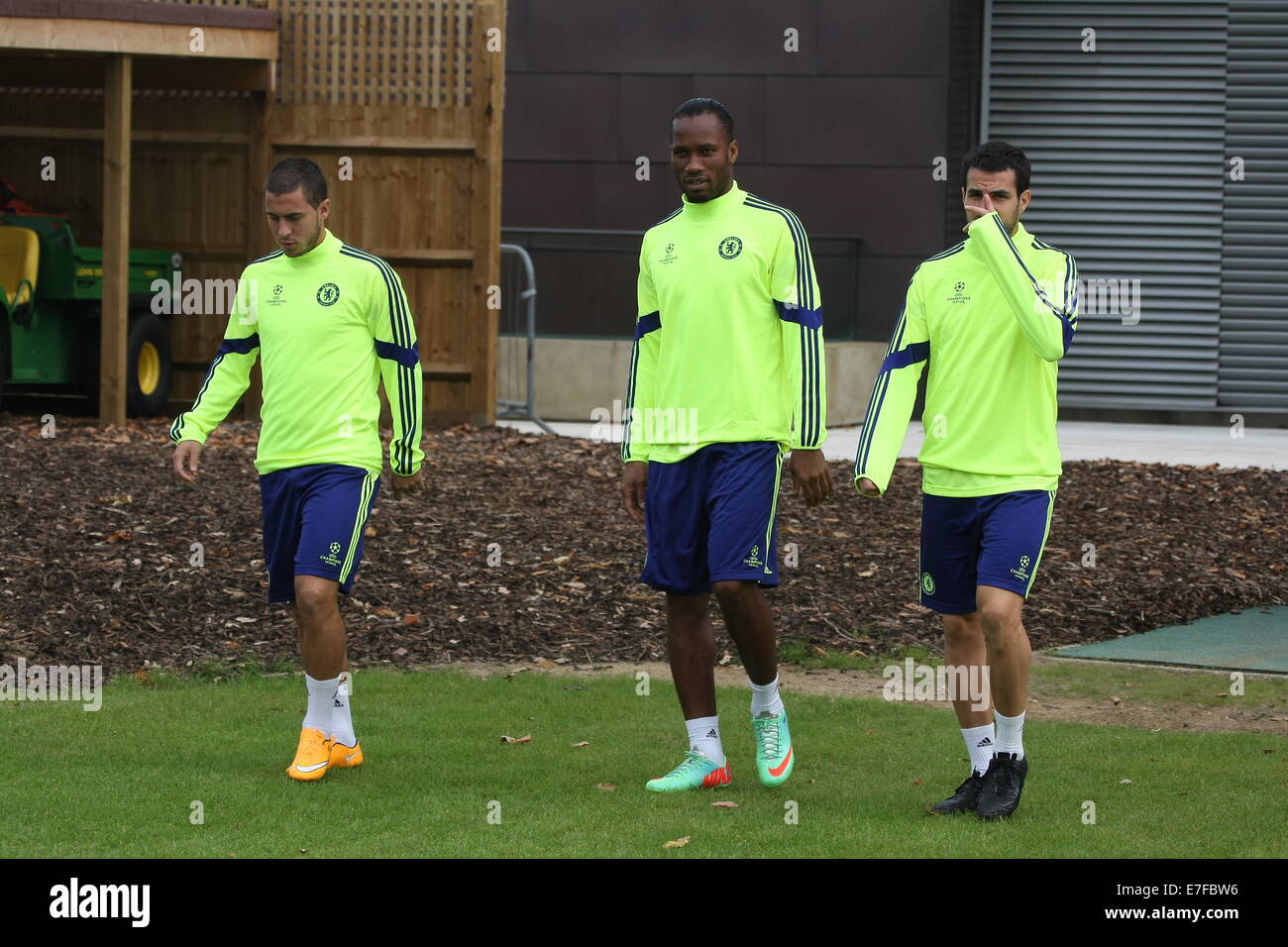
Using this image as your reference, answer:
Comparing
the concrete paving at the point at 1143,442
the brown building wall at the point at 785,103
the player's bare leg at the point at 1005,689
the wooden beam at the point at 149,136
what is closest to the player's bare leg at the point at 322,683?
the player's bare leg at the point at 1005,689

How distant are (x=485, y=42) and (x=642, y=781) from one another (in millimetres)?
9938

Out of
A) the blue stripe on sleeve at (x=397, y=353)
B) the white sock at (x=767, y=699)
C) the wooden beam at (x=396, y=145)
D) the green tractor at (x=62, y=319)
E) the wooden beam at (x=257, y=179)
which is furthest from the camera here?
the wooden beam at (x=257, y=179)

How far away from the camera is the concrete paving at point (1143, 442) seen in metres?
16.1

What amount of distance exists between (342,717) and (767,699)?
151 centimetres

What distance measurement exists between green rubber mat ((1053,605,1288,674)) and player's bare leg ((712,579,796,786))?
118 inches

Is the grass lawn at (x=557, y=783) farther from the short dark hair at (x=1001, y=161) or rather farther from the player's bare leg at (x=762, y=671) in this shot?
the short dark hair at (x=1001, y=161)

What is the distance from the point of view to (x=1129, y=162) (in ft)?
65.2

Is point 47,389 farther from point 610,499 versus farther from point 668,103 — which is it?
point 668,103

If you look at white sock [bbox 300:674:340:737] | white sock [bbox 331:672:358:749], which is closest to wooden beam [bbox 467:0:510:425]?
white sock [bbox 331:672:358:749]

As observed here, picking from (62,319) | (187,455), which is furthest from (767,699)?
(62,319)

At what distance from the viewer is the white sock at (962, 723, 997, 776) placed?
601 centimetres

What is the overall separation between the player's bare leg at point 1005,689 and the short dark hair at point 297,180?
8.75ft

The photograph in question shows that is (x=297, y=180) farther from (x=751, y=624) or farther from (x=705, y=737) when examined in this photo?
(x=705, y=737)

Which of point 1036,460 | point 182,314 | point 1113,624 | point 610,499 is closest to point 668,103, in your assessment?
point 182,314
